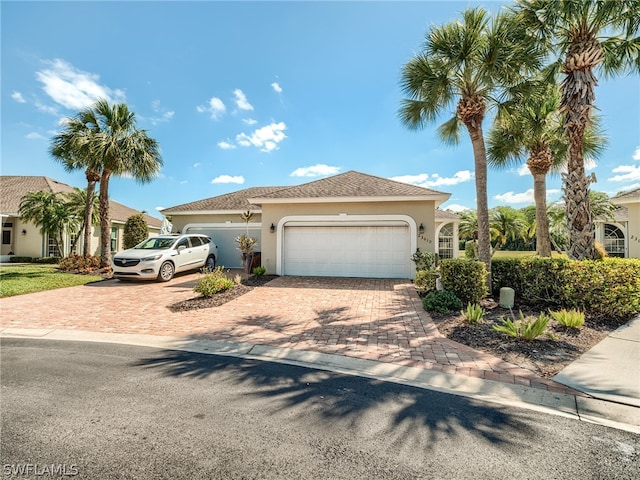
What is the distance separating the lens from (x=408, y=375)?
3.85 m

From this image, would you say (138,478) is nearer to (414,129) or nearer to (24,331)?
(24,331)

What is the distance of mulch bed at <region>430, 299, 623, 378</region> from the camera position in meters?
4.24

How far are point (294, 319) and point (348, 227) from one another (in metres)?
6.70

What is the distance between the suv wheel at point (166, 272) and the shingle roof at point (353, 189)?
4444 millimetres

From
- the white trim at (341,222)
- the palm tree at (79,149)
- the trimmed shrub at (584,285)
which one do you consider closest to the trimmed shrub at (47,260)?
the palm tree at (79,149)

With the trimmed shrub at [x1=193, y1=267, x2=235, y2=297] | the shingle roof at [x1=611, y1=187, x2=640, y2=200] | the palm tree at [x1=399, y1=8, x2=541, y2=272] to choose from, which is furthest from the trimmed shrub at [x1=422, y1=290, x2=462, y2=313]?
the shingle roof at [x1=611, y1=187, x2=640, y2=200]

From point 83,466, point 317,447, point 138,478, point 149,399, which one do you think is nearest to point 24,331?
point 149,399

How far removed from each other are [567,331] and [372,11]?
30.9ft

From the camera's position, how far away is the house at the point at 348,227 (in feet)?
39.2

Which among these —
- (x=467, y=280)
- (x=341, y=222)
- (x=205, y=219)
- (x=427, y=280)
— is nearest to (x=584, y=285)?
(x=467, y=280)

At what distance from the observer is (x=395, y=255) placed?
1223 centimetres

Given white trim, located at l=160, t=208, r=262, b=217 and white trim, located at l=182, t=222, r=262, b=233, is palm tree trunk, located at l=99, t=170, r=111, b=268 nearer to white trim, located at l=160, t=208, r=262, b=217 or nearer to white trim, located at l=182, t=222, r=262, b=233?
white trim, located at l=160, t=208, r=262, b=217

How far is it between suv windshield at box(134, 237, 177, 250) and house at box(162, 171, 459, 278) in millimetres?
3716

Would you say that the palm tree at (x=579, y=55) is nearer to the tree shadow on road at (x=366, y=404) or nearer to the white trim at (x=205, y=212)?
the tree shadow on road at (x=366, y=404)
